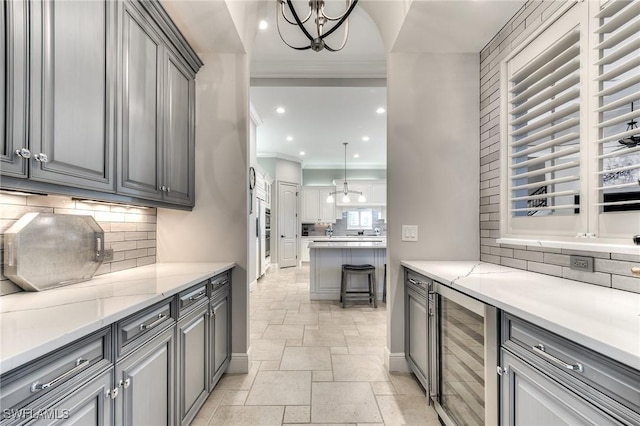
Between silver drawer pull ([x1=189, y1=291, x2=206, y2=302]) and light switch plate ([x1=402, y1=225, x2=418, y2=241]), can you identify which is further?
light switch plate ([x1=402, y1=225, x2=418, y2=241])

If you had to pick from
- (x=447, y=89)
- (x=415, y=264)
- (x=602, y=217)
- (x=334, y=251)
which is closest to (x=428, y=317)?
(x=415, y=264)

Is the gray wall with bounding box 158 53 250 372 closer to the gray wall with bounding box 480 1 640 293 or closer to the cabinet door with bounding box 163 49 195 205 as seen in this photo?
the cabinet door with bounding box 163 49 195 205

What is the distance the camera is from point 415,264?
2232mm

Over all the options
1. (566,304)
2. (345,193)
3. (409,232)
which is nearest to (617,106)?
(566,304)

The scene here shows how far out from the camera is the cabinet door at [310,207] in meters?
8.95

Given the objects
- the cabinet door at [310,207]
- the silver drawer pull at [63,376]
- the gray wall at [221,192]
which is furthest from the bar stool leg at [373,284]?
the cabinet door at [310,207]

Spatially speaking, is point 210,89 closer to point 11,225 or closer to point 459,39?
point 11,225

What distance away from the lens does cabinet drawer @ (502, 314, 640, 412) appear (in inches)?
29.5

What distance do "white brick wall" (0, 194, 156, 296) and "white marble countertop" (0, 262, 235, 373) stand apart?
0.20 meters

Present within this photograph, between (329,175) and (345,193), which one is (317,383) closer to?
(345,193)

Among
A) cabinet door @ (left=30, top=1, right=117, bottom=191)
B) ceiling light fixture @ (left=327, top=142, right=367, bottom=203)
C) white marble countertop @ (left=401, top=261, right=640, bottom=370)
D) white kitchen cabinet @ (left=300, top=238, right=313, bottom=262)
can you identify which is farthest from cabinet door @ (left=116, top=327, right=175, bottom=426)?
white kitchen cabinet @ (left=300, top=238, right=313, bottom=262)

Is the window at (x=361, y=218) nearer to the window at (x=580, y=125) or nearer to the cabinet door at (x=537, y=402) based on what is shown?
the window at (x=580, y=125)

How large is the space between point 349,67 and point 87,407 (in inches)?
145

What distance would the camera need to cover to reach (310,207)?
8953 mm
